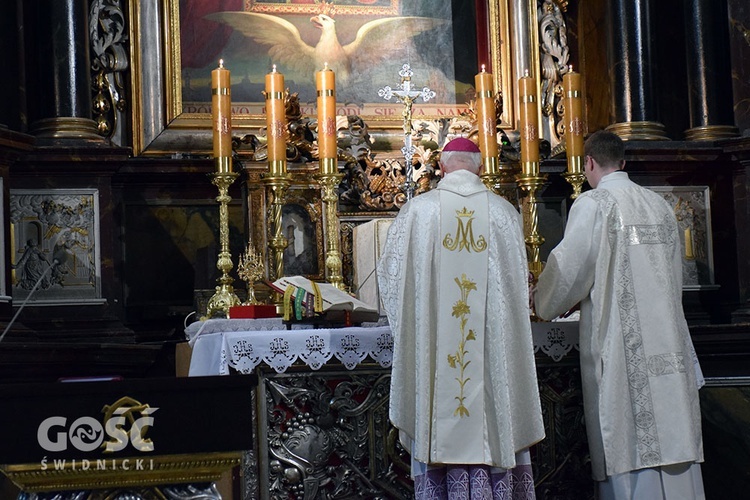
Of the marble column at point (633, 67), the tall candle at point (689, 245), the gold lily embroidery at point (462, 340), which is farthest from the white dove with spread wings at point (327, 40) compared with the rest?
the gold lily embroidery at point (462, 340)

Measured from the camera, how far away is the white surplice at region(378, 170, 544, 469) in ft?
17.5

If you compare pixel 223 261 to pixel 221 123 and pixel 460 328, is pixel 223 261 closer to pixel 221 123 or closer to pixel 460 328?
pixel 221 123

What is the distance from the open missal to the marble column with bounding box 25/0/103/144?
213 cm

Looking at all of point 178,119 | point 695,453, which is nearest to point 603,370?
point 695,453

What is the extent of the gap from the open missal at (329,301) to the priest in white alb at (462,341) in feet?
1.69

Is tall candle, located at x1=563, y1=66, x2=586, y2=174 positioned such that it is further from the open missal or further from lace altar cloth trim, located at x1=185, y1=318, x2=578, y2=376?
the open missal

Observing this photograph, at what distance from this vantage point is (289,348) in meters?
5.78

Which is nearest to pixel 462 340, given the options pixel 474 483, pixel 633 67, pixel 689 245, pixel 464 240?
pixel 464 240

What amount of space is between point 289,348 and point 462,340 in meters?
0.85

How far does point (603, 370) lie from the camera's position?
18.7 ft

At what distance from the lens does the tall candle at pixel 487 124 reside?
22.9ft

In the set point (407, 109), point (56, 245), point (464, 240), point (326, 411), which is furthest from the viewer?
point (56, 245)

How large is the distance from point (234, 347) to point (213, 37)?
3142 millimetres

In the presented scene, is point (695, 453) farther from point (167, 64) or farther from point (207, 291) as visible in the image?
point (167, 64)
